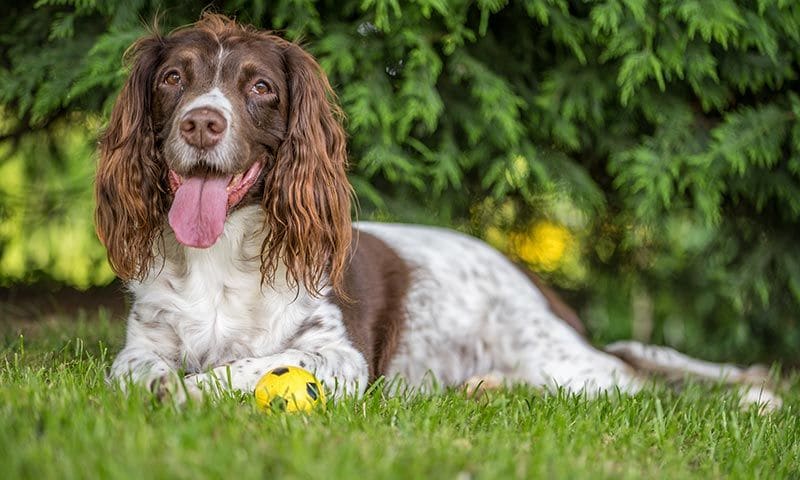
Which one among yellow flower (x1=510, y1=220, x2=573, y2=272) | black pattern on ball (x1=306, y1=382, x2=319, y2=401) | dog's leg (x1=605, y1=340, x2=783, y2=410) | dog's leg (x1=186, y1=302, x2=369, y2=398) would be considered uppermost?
black pattern on ball (x1=306, y1=382, x2=319, y2=401)

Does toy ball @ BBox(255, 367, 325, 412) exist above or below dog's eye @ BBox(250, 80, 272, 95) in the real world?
below

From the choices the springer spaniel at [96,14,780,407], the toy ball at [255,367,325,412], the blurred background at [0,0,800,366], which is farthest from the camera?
the blurred background at [0,0,800,366]

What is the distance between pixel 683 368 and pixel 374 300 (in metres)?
1.63

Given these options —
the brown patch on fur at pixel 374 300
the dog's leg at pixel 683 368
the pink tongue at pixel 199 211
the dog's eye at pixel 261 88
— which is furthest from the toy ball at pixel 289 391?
the dog's leg at pixel 683 368

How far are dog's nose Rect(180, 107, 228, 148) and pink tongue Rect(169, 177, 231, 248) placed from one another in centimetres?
16

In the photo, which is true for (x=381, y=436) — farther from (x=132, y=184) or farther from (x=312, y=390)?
(x=132, y=184)

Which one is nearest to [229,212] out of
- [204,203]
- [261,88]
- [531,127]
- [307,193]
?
[204,203]

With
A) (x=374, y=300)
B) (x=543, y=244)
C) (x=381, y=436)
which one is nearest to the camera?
(x=381, y=436)

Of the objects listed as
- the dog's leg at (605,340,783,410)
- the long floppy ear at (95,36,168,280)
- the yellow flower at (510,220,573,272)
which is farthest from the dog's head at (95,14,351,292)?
the yellow flower at (510,220,573,272)

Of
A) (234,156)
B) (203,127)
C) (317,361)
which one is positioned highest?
(203,127)

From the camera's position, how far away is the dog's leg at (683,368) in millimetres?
4426

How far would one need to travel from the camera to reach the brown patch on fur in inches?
147

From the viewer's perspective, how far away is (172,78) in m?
3.40

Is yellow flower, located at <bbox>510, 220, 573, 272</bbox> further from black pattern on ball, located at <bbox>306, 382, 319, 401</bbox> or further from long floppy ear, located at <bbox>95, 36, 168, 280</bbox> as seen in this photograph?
black pattern on ball, located at <bbox>306, 382, 319, 401</bbox>
